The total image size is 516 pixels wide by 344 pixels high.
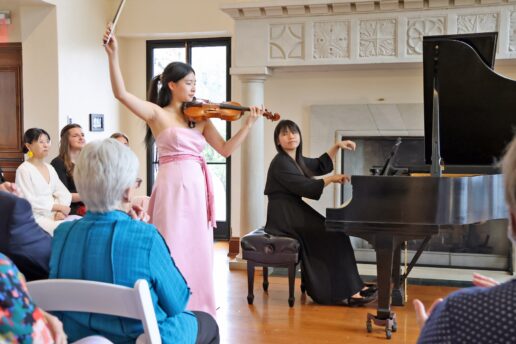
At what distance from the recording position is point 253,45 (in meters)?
5.39

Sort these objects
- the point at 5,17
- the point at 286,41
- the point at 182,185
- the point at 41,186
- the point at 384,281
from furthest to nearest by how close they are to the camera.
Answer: the point at 5,17 → the point at 286,41 → the point at 41,186 → the point at 384,281 → the point at 182,185

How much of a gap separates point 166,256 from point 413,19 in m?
3.93

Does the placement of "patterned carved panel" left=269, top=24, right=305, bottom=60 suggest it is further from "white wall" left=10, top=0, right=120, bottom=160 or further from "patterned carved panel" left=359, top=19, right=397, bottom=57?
"white wall" left=10, top=0, right=120, bottom=160

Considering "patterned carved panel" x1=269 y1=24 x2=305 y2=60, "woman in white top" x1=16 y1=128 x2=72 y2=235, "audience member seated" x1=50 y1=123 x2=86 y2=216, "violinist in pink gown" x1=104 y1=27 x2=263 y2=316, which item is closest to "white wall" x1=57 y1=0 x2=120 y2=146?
"audience member seated" x1=50 y1=123 x2=86 y2=216

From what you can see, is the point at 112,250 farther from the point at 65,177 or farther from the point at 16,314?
the point at 65,177

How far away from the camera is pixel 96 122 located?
6.28 meters

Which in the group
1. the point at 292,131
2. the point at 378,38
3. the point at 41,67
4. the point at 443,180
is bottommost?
the point at 443,180

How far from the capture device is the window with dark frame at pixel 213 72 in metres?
6.75

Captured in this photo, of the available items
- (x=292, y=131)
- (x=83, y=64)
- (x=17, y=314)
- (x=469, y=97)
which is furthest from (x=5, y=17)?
(x=17, y=314)

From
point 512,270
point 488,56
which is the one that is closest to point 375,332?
point 488,56

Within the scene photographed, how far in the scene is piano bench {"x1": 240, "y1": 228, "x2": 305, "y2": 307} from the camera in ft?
13.8

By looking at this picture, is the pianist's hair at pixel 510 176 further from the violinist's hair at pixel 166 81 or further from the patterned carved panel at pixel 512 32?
the patterned carved panel at pixel 512 32

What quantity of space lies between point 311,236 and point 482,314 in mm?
3319

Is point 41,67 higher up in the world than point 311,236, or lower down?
higher up
